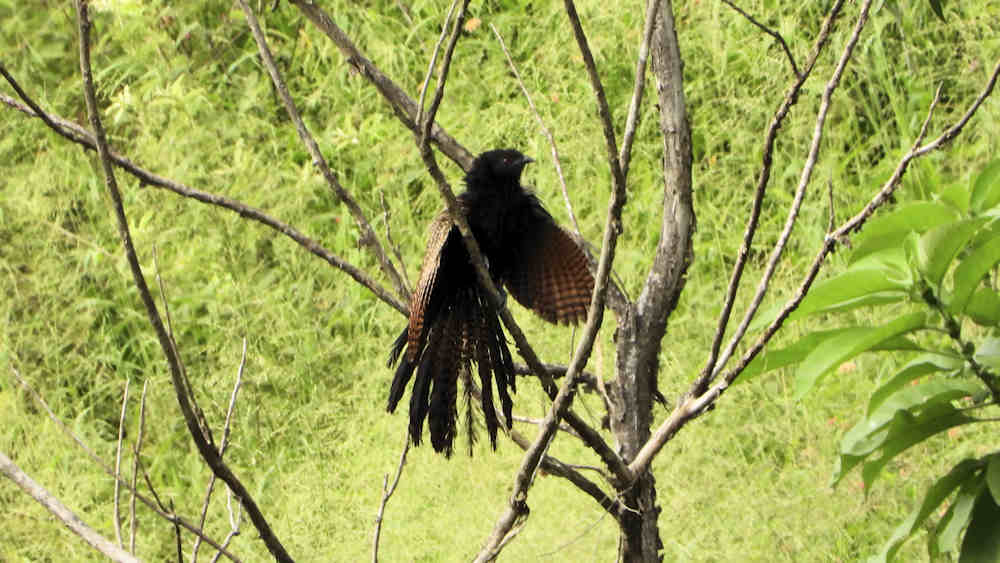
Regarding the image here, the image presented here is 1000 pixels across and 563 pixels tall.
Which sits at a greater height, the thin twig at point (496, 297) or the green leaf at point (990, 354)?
the green leaf at point (990, 354)

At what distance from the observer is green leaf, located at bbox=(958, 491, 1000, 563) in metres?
1.70

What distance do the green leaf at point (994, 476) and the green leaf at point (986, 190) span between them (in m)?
0.37

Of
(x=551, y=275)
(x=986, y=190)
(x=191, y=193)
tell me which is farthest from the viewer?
(x=551, y=275)

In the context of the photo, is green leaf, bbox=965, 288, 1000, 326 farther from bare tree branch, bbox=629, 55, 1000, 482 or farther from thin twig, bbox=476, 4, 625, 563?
thin twig, bbox=476, 4, 625, 563

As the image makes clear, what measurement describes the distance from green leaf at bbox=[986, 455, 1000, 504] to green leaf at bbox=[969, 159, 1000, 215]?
1.22ft

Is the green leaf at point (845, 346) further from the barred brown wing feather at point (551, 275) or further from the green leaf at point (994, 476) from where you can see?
the barred brown wing feather at point (551, 275)

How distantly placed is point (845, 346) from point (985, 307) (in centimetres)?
25

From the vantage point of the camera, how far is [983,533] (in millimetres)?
1716

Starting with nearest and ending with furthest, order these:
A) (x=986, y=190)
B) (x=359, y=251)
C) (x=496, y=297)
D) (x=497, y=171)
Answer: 1. (x=496, y=297)
2. (x=986, y=190)
3. (x=497, y=171)
4. (x=359, y=251)

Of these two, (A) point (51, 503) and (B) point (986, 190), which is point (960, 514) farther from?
(A) point (51, 503)

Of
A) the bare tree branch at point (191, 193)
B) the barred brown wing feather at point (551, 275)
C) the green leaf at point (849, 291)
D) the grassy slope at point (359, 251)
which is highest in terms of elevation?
the grassy slope at point (359, 251)

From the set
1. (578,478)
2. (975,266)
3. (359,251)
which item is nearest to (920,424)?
(975,266)

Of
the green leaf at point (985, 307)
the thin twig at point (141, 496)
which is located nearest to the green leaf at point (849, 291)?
the green leaf at point (985, 307)

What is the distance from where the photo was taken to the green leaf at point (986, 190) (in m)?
1.69
